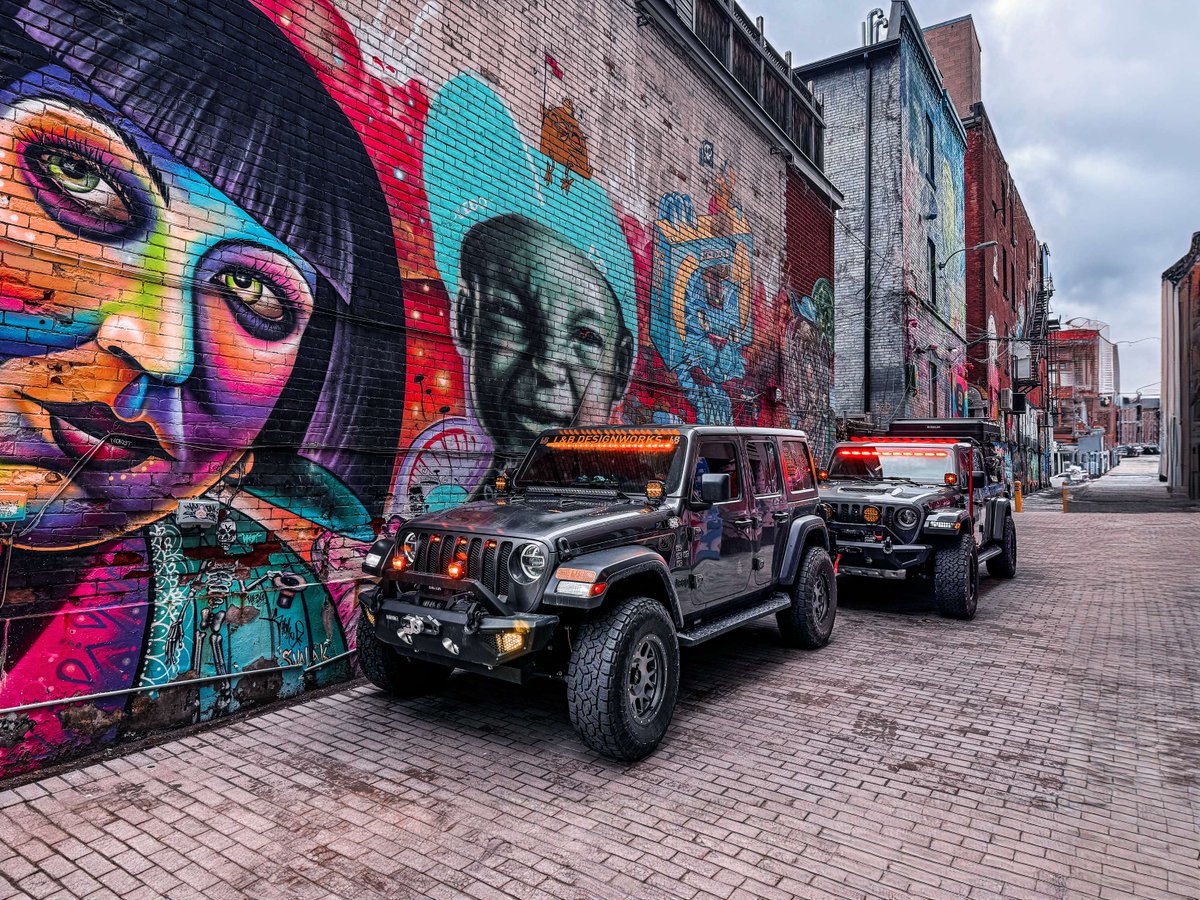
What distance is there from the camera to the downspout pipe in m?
20.8

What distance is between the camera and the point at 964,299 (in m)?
29.0

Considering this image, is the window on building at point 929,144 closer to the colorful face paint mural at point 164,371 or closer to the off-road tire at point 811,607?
the off-road tire at point 811,607

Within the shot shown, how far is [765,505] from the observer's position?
20.2 ft

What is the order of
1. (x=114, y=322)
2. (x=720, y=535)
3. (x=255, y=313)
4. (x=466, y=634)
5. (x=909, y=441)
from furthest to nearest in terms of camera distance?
(x=909, y=441)
(x=720, y=535)
(x=255, y=313)
(x=114, y=322)
(x=466, y=634)

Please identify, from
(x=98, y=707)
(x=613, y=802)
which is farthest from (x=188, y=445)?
(x=613, y=802)

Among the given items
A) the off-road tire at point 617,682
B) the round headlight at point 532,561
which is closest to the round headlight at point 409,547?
the round headlight at point 532,561

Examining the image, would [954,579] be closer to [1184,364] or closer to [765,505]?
[765,505]

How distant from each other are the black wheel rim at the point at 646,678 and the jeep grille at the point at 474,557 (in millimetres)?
897

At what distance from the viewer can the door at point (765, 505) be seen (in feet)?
19.6

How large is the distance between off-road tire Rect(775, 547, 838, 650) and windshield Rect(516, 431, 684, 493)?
2.07 meters

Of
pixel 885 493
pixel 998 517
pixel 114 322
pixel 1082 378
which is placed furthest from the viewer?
pixel 1082 378

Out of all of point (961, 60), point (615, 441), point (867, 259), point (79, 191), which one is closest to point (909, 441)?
point (615, 441)

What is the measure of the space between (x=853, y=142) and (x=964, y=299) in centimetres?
1095

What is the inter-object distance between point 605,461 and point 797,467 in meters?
2.40
